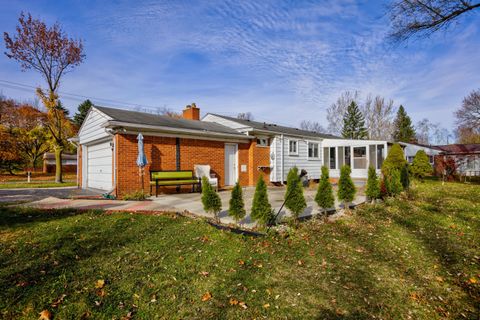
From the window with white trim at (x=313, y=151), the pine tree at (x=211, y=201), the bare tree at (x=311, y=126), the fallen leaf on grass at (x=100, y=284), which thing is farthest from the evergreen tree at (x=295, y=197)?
the bare tree at (x=311, y=126)

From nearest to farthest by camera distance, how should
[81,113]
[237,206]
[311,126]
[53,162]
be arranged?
[237,206] → [53,162] → [81,113] → [311,126]

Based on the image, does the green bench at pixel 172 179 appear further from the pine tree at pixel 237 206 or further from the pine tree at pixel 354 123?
the pine tree at pixel 354 123

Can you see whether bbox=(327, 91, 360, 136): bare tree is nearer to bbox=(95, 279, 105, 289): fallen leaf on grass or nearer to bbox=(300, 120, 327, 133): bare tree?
bbox=(300, 120, 327, 133): bare tree

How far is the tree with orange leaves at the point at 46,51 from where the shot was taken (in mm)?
17734

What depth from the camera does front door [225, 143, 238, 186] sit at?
44.7 ft

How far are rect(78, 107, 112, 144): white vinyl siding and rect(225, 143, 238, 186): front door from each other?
5710 mm

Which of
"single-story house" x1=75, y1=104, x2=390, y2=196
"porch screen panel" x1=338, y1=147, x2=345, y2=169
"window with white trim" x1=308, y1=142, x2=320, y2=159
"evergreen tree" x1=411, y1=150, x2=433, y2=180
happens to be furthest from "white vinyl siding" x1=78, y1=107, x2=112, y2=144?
"evergreen tree" x1=411, y1=150, x2=433, y2=180

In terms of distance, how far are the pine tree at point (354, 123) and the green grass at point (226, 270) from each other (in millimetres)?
35709

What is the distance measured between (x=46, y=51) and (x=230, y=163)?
1593cm

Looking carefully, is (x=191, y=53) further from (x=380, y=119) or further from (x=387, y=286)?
(x=380, y=119)

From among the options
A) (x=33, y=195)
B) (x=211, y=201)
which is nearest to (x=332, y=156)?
(x=211, y=201)

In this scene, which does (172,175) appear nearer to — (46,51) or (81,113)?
(46,51)

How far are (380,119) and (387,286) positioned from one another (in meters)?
40.1

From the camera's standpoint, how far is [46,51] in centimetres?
1833
